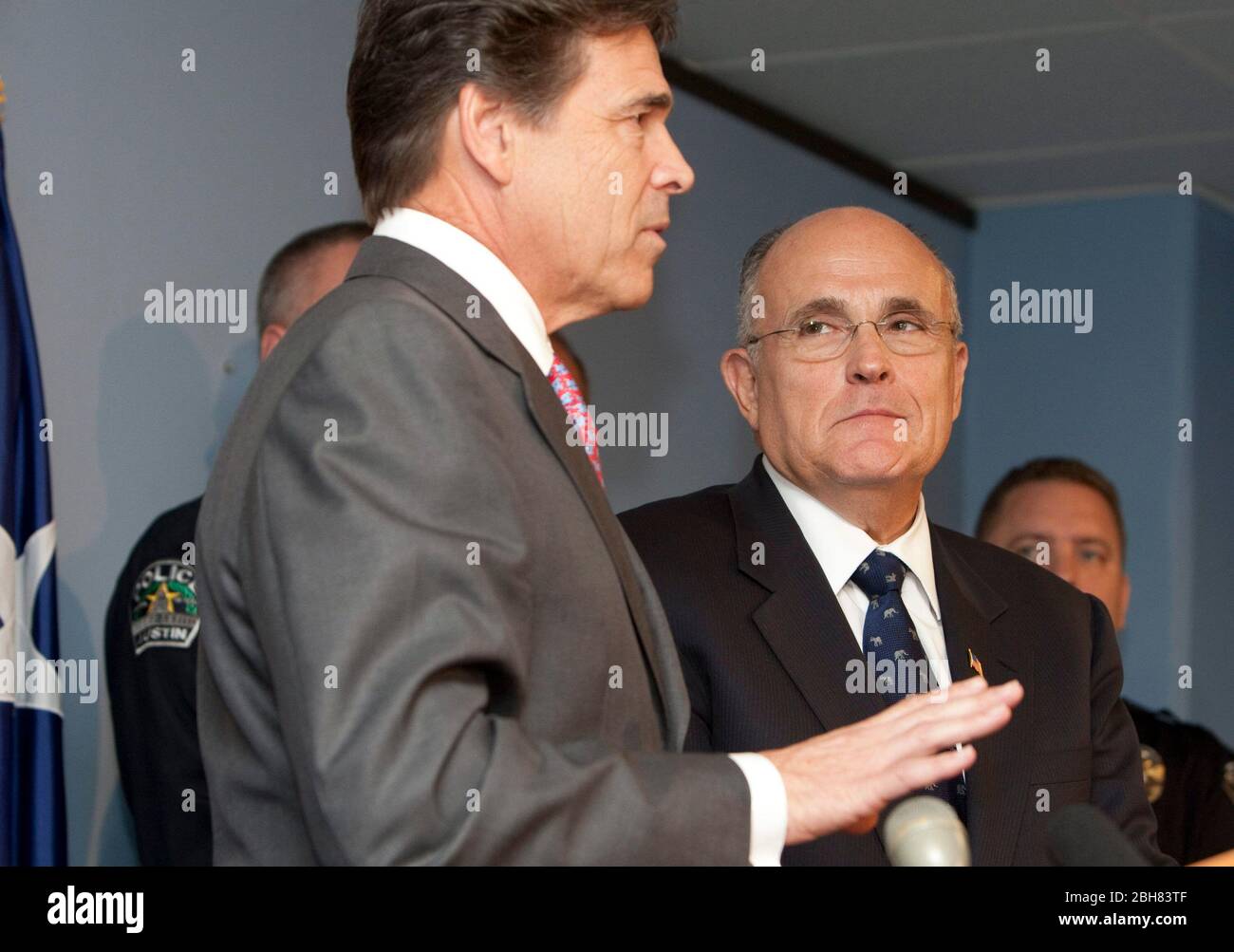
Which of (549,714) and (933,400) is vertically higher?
(933,400)

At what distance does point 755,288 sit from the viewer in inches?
86.6

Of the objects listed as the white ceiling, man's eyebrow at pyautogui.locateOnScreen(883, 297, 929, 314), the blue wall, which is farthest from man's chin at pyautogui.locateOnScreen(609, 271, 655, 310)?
the blue wall

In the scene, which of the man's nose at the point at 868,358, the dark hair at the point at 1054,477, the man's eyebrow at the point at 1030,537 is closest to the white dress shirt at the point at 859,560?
the man's nose at the point at 868,358

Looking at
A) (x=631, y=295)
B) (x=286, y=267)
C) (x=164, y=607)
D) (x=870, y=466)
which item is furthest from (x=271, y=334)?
(x=631, y=295)

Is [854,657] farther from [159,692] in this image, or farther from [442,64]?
[159,692]

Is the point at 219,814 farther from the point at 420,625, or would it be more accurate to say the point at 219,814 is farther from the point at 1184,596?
the point at 1184,596

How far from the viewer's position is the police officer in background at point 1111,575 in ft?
11.0

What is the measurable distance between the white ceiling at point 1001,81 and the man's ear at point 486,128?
2.53 metres

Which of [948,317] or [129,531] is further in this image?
[129,531]
